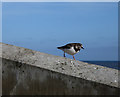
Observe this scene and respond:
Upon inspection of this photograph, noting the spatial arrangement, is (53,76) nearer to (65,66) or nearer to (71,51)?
(65,66)

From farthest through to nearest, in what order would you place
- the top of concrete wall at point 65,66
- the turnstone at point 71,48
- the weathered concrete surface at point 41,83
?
1. the turnstone at point 71,48
2. the top of concrete wall at point 65,66
3. the weathered concrete surface at point 41,83

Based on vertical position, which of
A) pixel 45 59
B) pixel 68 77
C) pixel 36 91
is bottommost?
pixel 36 91

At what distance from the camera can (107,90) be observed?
9.23 ft

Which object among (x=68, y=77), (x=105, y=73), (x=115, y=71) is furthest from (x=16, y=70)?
(x=115, y=71)

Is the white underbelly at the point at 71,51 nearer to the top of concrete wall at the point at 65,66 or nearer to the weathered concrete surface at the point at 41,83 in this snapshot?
the top of concrete wall at the point at 65,66

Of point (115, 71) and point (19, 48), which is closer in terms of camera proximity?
point (115, 71)

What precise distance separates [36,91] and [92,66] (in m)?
1.04

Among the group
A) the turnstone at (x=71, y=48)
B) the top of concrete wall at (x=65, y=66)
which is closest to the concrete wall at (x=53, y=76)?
the top of concrete wall at (x=65, y=66)

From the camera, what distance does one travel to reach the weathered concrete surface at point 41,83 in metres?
2.83

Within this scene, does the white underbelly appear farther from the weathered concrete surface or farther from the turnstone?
the weathered concrete surface

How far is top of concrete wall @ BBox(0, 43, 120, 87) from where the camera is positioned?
2.94 meters

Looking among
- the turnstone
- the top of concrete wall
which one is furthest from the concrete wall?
the turnstone

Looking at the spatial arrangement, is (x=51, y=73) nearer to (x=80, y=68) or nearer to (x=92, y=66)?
(x=80, y=68)

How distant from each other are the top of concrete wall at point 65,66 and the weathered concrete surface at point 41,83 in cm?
8
